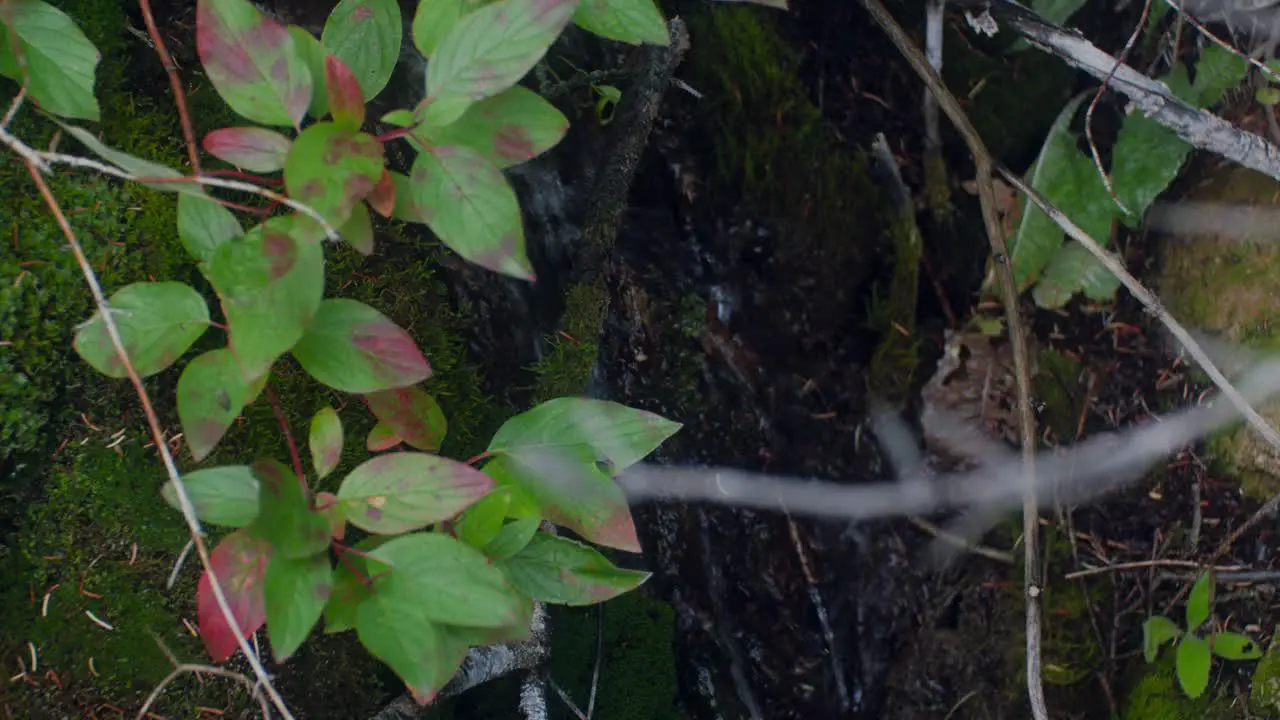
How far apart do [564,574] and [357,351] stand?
48cm

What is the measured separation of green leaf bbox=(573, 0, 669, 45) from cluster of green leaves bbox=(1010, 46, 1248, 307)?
153cm

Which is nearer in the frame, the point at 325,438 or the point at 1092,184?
the point at 325,438

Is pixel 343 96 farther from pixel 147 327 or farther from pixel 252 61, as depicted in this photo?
pixel 147 327

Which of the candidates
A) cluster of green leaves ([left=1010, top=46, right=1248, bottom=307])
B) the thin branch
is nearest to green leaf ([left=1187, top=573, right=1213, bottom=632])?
the thin branch

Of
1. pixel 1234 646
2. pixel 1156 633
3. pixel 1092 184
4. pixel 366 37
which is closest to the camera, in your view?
pixel 366 37

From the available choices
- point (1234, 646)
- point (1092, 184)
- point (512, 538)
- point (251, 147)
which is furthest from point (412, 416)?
point (1234, 646)

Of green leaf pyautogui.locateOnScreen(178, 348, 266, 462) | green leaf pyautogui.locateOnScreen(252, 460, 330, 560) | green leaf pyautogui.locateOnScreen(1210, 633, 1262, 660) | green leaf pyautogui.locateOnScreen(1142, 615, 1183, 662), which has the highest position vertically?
green leaf pyautogui.locateOnScreen(178, 348, 266, 462)

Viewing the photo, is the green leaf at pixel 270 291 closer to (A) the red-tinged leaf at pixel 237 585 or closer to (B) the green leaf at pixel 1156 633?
(A) the red-tinged leaf at pixel 237 585

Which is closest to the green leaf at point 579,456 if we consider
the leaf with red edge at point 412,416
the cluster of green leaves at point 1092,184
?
the leaf with red edge at point 412,416

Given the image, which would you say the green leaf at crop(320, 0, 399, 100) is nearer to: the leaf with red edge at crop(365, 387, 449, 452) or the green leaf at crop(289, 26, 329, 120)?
the green leaf at crop(289, 26, 329, 120)

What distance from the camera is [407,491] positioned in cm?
125

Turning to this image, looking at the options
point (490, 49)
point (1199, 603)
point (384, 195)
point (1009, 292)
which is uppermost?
point (490, 49)

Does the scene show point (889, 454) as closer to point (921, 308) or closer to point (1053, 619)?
point (921, 308)

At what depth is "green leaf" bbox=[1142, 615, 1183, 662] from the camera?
2.43 m
